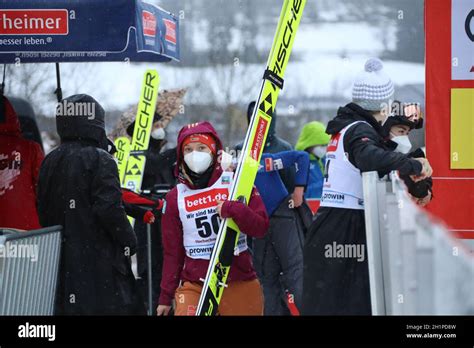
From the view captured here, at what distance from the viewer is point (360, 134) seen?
16.3 ft

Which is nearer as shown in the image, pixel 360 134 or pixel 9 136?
pixel 360 134

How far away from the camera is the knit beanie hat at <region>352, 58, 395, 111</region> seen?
517cm

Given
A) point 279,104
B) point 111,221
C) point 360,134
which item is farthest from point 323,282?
point 279,104

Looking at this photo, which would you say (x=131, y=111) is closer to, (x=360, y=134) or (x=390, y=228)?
(x=360, y=134)

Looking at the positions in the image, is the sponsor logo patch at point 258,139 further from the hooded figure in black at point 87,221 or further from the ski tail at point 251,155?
the hooded figure in black at point 87,221

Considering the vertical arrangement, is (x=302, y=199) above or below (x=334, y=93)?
below

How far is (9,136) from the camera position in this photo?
6.41m

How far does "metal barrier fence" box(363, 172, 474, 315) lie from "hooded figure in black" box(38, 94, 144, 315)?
4.62ft

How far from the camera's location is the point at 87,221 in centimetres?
536
